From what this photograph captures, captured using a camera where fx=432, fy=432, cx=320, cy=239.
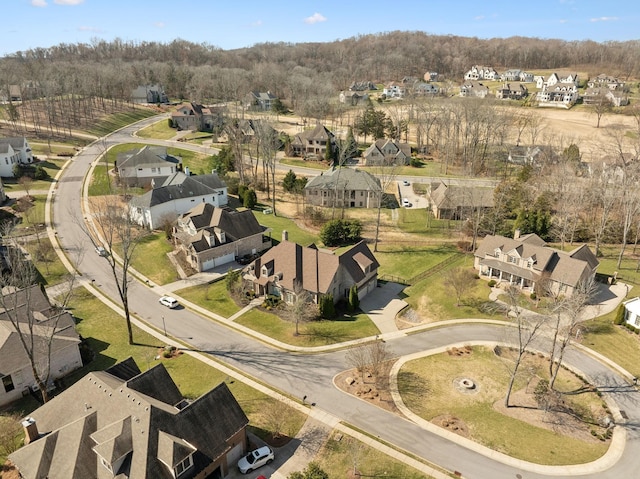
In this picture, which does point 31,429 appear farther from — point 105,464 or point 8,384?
point 8,384

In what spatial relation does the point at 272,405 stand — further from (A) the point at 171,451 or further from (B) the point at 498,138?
(B) the point at 498,138

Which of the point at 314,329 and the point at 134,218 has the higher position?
the point at 134,218

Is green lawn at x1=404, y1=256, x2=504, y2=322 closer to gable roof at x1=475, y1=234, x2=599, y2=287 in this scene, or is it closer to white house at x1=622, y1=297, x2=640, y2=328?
gable roof at x1=475, y1=234, x2=599, y2=287

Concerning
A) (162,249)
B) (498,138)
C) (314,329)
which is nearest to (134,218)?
(162,249)

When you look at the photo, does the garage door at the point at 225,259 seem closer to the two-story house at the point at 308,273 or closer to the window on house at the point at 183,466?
the two-story house at the point at 308,273

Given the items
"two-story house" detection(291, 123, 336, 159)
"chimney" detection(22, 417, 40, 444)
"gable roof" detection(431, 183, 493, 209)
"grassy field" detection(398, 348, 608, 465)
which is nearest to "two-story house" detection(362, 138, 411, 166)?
"two-story house" detection(291, 123, 336, 159)

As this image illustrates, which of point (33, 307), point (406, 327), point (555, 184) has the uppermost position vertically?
point (555, 184)

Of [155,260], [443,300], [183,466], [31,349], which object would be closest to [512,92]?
[443,300]
